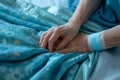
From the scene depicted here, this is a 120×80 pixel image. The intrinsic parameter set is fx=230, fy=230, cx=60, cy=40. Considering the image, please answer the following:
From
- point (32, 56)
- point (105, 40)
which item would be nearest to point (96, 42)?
point (105, 40)

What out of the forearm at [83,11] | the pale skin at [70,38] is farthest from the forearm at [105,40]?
the forearm at [83,11]

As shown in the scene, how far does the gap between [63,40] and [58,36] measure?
3 centimetres

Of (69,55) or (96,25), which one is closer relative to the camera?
(69,55)

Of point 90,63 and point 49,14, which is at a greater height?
point 49,14

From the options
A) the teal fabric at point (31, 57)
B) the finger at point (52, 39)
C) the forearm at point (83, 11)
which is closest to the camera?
the teal fabric at point (31, 57)

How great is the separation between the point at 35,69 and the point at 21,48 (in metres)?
0.09

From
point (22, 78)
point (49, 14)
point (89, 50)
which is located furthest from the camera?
point (49, 14)

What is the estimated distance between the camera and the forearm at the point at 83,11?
102 cm

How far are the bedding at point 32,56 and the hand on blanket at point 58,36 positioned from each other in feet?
0.10

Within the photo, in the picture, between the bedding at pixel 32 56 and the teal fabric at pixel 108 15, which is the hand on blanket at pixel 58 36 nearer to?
the bedding at pixel 32 56

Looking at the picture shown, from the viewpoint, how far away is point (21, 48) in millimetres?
826

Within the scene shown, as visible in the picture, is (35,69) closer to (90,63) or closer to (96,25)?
(90,63)

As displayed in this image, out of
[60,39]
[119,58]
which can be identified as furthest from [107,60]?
[60,39]

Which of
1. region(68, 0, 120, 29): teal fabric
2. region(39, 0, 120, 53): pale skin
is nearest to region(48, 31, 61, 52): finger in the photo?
region(39, 0, 120, 53): pale skin
